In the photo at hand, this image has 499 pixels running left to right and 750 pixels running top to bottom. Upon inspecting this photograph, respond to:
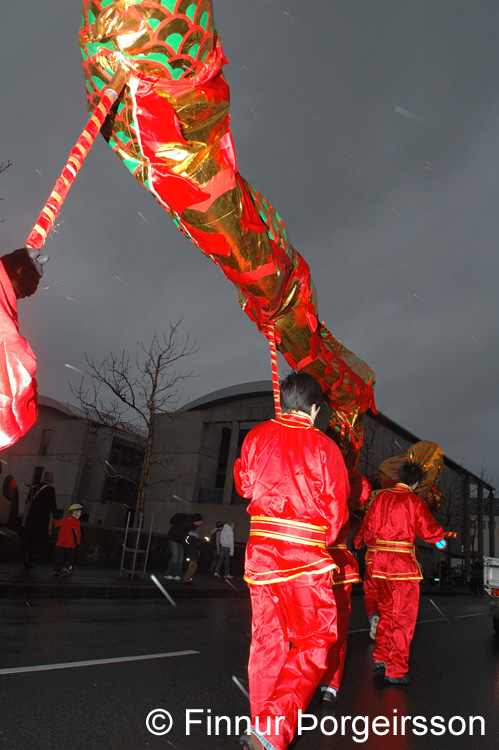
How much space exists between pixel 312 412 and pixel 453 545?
42552 mm

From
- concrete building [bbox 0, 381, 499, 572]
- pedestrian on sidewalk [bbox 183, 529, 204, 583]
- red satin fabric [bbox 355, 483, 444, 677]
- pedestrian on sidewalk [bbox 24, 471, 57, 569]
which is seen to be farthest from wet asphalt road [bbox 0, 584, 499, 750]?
concrete building [bbox 0, 381, 499, 572]

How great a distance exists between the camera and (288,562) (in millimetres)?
2811

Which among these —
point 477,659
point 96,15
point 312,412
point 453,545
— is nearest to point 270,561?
point 312,412

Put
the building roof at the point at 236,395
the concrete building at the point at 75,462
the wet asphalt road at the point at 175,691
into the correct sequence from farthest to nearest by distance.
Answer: the concrete building at the point at 75,462, the building roof at the point at 236,395, the wet asphalt road at the point at 175,691

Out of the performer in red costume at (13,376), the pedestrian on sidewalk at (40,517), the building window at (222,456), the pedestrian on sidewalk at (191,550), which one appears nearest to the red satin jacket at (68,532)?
the pedestrian on sidewalk at (40,517)

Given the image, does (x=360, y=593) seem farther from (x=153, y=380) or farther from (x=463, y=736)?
(x=463, y=736)

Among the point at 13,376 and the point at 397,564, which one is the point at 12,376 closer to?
the point at 13,376

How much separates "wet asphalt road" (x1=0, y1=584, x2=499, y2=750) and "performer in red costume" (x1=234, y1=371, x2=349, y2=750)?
1.50 feet

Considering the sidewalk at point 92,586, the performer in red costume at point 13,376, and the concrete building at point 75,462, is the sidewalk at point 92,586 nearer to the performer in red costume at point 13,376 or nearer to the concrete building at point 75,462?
the performer in red costume at point 13,376

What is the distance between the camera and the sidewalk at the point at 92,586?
26.4 feet

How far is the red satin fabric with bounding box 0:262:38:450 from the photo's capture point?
132 cm

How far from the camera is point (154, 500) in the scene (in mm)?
25797

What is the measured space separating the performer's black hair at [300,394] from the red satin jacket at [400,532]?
6.65 ft

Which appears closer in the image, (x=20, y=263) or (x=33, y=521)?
(x=20, y=263)
